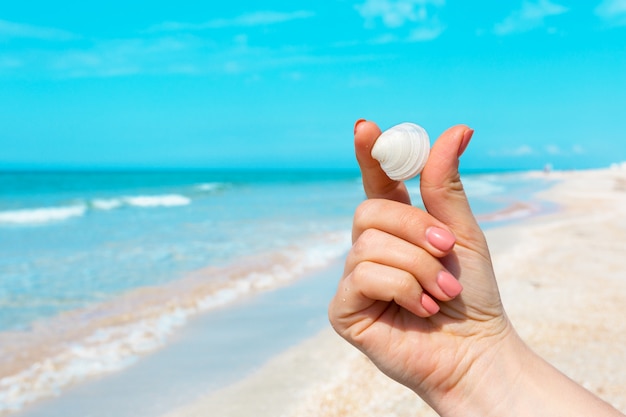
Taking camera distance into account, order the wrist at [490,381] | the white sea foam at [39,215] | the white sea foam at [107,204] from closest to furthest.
→ the wrist at [490,381], the white sea foam at [39,215], the white sea foam at [107,204]

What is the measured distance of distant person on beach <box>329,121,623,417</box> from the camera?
1715mm

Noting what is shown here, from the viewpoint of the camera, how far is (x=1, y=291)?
23.7 feet

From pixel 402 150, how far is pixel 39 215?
72.4ft

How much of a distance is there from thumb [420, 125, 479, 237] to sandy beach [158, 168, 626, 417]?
75.4 inches

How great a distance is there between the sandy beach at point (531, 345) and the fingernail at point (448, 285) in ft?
6.22

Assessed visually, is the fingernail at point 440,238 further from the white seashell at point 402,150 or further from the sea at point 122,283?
the sea at point 122,283

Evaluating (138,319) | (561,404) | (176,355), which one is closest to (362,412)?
(561,404)

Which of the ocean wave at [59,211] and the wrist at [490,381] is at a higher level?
the wrist at [490,381]

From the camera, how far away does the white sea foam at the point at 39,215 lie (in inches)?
752

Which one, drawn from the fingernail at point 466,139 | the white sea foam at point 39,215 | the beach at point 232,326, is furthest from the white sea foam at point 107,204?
the fingernail at point 466,139

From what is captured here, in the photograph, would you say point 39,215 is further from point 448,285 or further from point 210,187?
point 210,187

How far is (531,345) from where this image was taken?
14.2ft

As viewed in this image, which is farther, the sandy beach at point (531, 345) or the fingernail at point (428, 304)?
the sandy beach at point (531, 345)

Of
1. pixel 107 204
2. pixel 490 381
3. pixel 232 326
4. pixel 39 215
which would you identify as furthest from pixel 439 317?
pixel 107 204
